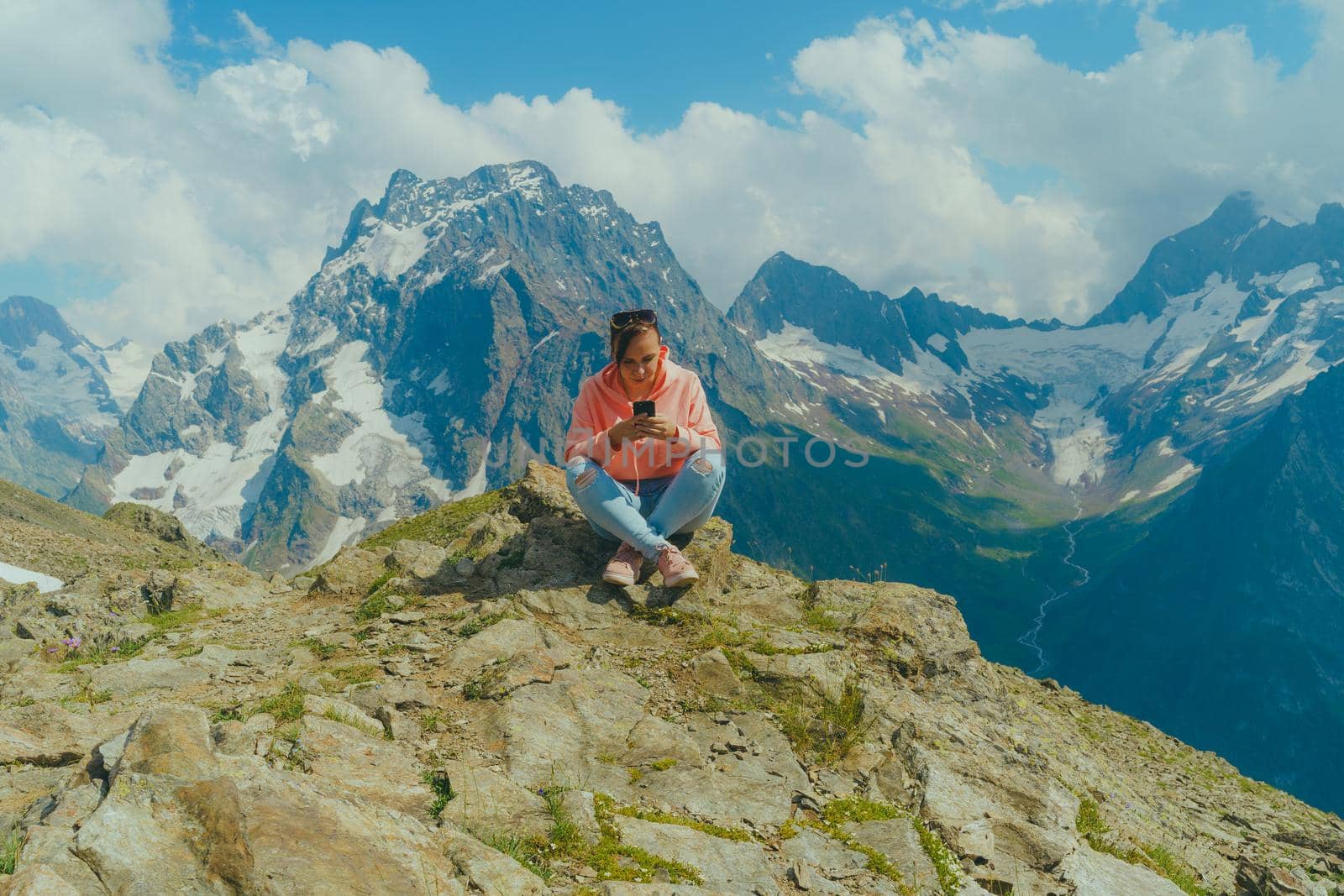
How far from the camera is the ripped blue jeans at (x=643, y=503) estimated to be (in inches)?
406

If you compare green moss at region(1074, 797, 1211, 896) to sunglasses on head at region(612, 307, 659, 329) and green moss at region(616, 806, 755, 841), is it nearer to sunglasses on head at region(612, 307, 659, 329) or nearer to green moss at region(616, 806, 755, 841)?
green moss at region(616, 806, 755, 841)

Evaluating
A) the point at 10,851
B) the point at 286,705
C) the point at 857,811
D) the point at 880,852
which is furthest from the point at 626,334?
the point at 10,851

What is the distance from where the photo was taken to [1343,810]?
186000 millimetres

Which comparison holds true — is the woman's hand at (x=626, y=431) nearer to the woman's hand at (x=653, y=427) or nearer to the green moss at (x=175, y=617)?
the woman's hand at (x=653, y=427)

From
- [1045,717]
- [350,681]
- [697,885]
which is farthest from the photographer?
[1045,717]

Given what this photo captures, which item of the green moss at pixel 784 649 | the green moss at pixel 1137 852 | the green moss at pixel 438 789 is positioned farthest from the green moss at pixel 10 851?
the green moss at pixel 1137 852

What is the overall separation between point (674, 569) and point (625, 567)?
71 cm

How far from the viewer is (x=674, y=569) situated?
10180 mm

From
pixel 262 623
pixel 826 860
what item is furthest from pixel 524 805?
pixel 262 623

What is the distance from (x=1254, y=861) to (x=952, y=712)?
421cm

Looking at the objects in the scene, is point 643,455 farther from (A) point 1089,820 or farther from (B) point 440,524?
Answer: (B) point 440,524

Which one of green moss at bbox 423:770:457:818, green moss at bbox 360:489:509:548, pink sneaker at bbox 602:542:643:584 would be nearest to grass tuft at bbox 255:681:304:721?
green moss at bbox 423:770:457:818

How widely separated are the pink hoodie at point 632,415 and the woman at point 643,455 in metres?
0.01

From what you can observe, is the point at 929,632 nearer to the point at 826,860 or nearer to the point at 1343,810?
the point at 826,860
